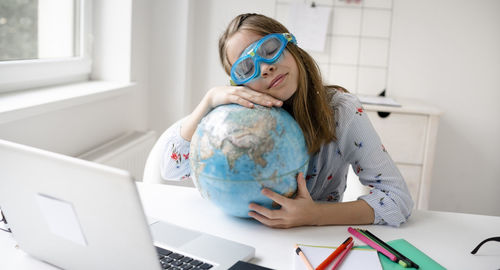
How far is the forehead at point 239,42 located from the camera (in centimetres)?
138

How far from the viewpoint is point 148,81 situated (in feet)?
10.3

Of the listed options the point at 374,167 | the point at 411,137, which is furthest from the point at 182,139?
the point at 411,137

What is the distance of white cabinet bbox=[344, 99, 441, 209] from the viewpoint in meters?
2.79

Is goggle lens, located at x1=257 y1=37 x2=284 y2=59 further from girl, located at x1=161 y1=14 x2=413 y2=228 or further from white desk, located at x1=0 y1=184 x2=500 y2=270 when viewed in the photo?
white desk, located at x1=0 y1=184 x2=500 y2=270

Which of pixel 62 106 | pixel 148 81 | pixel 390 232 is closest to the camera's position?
pixel 390 232

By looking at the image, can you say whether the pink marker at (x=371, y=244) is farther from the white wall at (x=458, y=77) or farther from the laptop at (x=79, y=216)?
the white wall at (x=458, y=77)

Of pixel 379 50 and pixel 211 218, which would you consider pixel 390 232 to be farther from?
pixel 379 50

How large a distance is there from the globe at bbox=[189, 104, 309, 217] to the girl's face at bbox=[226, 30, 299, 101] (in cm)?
16

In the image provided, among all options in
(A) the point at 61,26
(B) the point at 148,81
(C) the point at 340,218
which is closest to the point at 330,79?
(B) the point at 148,81

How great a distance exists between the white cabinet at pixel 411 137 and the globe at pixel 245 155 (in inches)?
67.9

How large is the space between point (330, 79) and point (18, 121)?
216 cm

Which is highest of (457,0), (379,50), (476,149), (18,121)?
(457,0)

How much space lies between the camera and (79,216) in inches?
31.6

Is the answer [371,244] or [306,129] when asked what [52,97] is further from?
[371,244]
